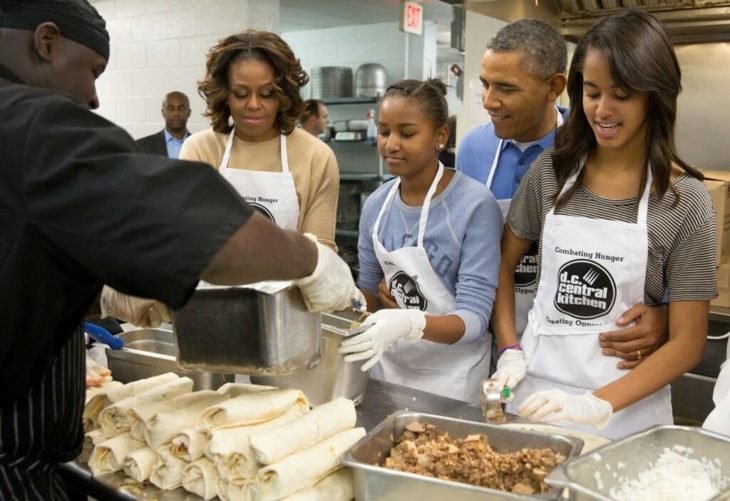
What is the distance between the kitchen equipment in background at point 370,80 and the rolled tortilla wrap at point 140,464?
5976 millimetres

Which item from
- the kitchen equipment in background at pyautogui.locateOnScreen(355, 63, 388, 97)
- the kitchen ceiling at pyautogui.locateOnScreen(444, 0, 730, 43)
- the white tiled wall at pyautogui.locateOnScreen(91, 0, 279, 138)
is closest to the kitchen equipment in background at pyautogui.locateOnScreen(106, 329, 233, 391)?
the kitchen ceiling at pyautogui.locateOnScreen(444, 0, 730, 43)

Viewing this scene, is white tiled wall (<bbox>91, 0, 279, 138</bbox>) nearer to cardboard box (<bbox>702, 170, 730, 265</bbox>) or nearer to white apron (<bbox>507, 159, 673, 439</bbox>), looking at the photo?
cardboard box (<bbox>702, 170, 730, 265</bbox>)

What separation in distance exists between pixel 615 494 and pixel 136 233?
2.83 feet

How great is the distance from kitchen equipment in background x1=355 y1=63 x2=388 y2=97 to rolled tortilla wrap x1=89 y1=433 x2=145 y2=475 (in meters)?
5.93

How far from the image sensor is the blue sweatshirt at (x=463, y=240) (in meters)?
1.97

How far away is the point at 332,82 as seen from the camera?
7.19 m

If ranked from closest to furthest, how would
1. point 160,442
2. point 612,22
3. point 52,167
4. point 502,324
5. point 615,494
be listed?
point 52,167, point 615,494, point 160,442, point 612,22, point 502,324

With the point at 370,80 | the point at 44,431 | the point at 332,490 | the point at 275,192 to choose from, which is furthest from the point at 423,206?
the point at 370,80

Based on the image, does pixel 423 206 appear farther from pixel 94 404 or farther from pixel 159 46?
pixel 159 46

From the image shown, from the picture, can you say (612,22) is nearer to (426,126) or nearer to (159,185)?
(426,126)

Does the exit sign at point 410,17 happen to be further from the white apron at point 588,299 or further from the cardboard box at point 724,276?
the white apron at point 588,299

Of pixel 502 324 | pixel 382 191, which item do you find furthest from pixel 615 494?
pixel 382 191

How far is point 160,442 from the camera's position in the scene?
1371mm

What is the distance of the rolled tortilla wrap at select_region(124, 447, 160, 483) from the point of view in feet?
4.40
